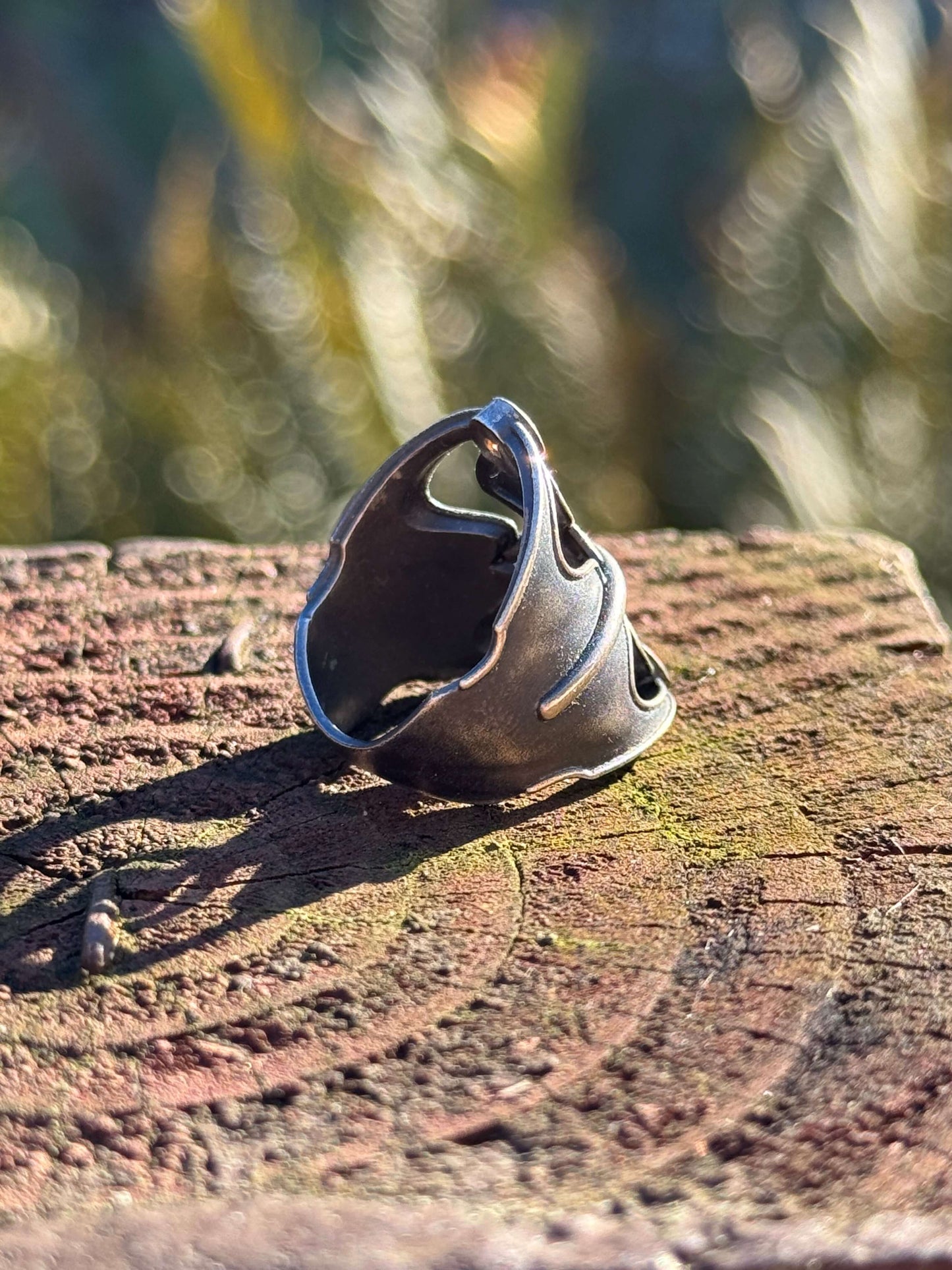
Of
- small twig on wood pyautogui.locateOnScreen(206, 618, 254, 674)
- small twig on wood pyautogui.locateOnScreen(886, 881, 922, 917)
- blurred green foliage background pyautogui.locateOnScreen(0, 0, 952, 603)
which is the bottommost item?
blurred green foliage background pyautogui.locateOnScreen(0, 0, 952, 603)

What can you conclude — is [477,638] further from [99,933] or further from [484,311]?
[484,311]

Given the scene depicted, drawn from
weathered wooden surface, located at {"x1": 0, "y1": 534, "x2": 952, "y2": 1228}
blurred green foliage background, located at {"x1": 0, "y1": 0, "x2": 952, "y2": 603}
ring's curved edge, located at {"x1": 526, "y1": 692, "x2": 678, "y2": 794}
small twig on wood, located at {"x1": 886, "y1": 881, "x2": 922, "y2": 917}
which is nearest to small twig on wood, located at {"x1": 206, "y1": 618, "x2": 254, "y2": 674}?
weathered wooden surface, located at {"x1": 0, "y1": 534, "x2": 952, "y2": 1228}

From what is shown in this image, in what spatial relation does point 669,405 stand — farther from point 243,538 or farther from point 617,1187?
point 617,1187

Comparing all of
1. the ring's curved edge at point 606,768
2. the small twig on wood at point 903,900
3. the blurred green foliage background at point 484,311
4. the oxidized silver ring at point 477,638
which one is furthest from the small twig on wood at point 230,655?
the blurred green foliage background at point 484,311

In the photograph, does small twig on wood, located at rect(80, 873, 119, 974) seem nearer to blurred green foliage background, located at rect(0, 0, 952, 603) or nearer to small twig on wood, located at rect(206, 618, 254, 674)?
small twig on wood, located at rect(206, 618, 254, 674)

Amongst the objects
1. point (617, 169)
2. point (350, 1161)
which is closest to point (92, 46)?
point (617, 169)
